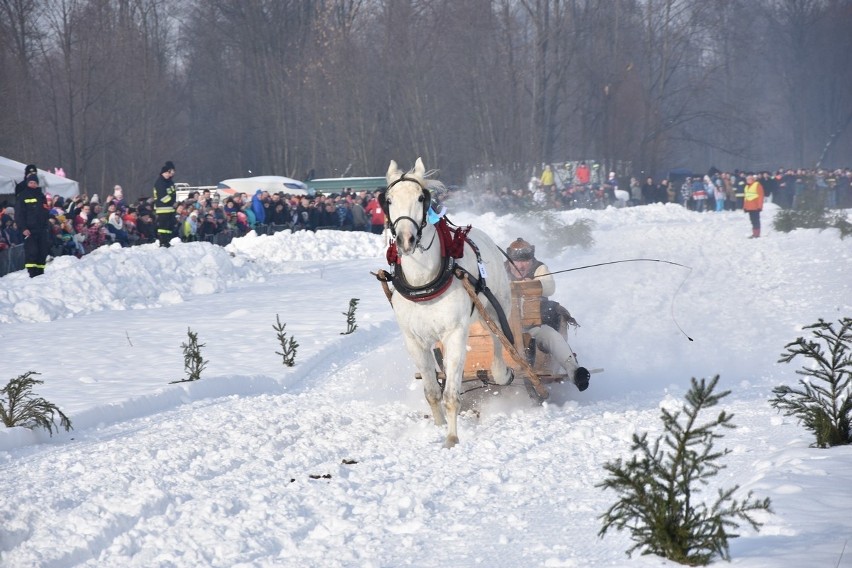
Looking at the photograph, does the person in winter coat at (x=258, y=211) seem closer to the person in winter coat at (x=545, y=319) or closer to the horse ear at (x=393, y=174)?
the person in winter coat at (x=545, y=319)

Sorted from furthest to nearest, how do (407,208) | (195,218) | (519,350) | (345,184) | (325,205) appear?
1. (345,184)
2. (325,205)
3. (195,218)
4. (519,350)
5. (407,208)

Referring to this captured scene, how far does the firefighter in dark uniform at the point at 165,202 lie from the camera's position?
69.1ft

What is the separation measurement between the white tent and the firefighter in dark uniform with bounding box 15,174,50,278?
561 cm

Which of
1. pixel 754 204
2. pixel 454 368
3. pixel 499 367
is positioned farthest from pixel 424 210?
pixel 754 204

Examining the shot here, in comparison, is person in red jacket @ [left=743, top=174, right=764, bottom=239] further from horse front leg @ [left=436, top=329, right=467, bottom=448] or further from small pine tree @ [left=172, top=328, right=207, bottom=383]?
horse front leg @ [left=436, top=329, right=467, bottom=448]

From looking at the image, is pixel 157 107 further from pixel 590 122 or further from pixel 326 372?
pixel 326 372

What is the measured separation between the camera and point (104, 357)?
12.3 meters

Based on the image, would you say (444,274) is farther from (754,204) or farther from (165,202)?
(754,204)

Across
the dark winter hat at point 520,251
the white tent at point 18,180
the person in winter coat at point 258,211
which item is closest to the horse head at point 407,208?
the dark winter hat at point 520,251

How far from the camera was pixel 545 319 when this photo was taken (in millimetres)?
10797

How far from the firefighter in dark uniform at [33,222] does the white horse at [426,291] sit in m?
11.1

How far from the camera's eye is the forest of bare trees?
44.4 meters

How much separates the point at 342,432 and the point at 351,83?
42.8 meters

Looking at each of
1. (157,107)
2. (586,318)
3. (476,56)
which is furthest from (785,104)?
(586,318)
